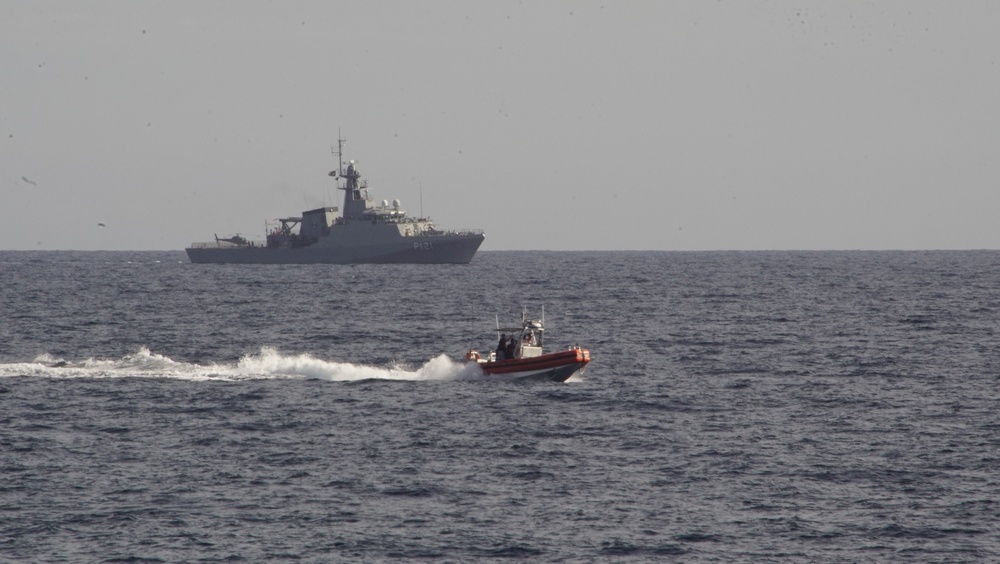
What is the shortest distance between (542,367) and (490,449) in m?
10.9

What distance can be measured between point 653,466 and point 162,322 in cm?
4629

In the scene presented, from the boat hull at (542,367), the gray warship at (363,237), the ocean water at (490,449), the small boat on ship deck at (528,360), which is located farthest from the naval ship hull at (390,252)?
the boat hull at (542,367)

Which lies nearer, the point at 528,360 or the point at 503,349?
the point at 528,360

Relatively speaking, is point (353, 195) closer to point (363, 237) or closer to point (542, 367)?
point (363, 237)

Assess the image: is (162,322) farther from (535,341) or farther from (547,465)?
(547,465)

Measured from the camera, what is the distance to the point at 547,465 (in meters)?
29.1

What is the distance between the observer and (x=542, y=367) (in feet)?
136

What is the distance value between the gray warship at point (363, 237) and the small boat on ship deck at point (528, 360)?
335ft

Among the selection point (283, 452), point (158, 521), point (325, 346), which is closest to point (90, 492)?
point (158, 521)

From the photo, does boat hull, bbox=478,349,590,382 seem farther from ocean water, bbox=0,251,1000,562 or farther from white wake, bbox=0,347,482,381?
white wake, bbox=0,347,482,381

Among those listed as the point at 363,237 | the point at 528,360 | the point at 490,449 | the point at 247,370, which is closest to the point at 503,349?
the point at 528,360

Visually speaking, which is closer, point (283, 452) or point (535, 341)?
point (283, 452)

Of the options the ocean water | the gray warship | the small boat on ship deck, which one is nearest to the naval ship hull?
the gray warship

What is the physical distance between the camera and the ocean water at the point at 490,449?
23.3 m
